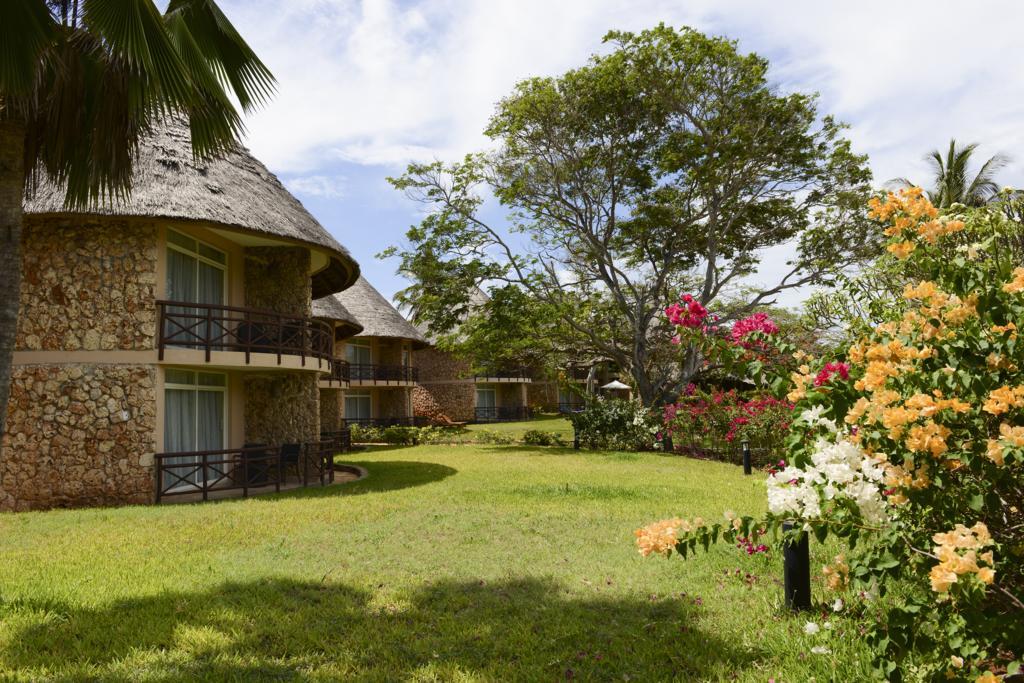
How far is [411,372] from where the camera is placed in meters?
34.5

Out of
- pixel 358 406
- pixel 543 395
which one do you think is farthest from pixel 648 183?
pixel 543 395

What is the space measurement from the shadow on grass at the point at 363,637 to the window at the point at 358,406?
28.7 metres

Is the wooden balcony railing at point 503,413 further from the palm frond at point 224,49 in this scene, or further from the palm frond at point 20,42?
the palm frond at point 20,42

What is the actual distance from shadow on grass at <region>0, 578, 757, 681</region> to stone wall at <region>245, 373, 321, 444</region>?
9.16 metres

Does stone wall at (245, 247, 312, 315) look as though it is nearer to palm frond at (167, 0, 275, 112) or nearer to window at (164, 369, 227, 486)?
window at (164, 369, 227, 486)

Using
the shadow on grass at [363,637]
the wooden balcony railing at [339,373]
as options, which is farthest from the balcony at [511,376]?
the shadow on grass at [363,637]

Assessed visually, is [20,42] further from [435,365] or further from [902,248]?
[435,365]

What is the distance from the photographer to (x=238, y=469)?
503 inches

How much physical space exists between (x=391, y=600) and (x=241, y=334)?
10.4 meters

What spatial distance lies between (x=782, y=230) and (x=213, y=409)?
63.9 feet

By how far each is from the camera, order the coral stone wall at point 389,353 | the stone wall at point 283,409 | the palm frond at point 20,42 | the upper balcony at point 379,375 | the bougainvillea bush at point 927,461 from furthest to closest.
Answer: the coral stone wall at point 389,353
the upper balcony at point 379,375
the stone wall at point 283,409
the palm frond at point 20,42
the bougainvillea bush at point 927,461

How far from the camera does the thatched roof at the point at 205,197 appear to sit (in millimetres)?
10992

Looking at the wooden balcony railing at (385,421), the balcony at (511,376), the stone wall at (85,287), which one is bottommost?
the wooden balcony railing at (385,421)

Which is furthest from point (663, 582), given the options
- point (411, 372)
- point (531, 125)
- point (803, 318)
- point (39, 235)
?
point (411, 372)
